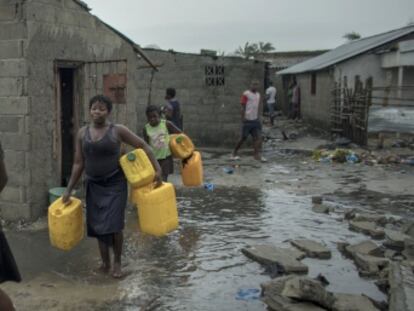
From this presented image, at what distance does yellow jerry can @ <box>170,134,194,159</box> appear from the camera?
6992mm

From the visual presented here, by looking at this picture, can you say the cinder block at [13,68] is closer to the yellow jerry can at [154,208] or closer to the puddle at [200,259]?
the puddle at [200,259]

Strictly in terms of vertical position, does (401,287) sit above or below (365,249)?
above

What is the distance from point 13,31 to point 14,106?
89cm

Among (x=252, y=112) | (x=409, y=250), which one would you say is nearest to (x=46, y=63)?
→ (x=409, y=250)

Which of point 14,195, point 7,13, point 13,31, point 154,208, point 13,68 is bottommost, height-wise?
point 14,195

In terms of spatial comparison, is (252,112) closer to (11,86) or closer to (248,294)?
(11,86)

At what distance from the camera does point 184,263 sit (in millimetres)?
5297

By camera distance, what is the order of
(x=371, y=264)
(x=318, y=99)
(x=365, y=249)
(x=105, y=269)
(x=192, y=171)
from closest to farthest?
1. (x=105, y=269)
2. (x=371, y=264)
3. (x=365, y=249)
4. (x=192, y=171)
5. (x=318, y=99)

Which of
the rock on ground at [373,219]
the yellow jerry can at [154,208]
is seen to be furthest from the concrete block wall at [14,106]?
the rock on ground at [373,219]

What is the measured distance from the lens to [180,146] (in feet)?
23.0

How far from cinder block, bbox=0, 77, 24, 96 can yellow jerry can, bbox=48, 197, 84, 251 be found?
2.25m

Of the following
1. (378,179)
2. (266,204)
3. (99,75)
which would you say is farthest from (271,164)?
(99,75)

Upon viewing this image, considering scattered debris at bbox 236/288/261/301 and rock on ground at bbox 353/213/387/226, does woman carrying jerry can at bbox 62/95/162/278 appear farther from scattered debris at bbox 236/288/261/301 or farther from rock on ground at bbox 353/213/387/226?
rock on ground at bbox 353/213/387/226

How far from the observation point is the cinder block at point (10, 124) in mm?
6496
